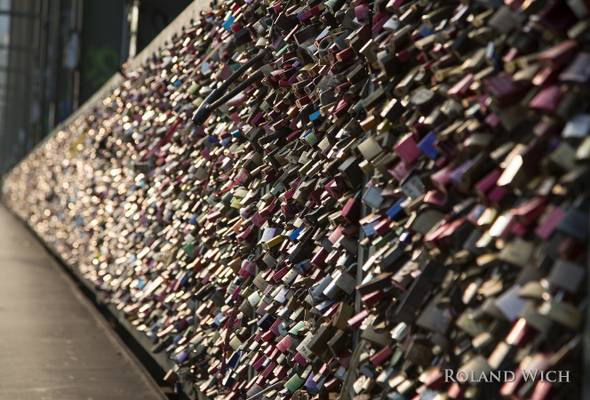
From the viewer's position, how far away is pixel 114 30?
25156 mm

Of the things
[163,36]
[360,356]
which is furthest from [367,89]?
[163,36]

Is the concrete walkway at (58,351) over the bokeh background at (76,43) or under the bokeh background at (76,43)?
under

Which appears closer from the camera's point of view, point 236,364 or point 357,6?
point 357,6

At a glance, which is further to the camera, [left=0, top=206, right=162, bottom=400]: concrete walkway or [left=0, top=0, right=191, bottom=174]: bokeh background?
[left=0, top=0, right=191, bottom=174]: bokeh background

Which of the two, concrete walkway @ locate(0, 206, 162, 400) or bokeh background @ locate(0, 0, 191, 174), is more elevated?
bokeh background @ locate(0, 0, 191, 174)

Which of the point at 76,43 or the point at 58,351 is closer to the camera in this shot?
the point at 58,351

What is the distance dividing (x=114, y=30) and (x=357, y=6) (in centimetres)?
2309

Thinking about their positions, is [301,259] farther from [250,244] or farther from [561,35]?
[561,35]

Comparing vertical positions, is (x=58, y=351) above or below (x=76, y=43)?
below

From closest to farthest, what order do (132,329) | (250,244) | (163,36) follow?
1. (250,244)
2. (163,36)
3. (132,329)

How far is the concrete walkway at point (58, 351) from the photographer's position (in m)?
5.04

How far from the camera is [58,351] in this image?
621 centimetres

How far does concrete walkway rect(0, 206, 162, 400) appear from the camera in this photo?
5.04m

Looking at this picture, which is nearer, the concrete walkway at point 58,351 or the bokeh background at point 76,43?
the concrete walkway at point 58,351
